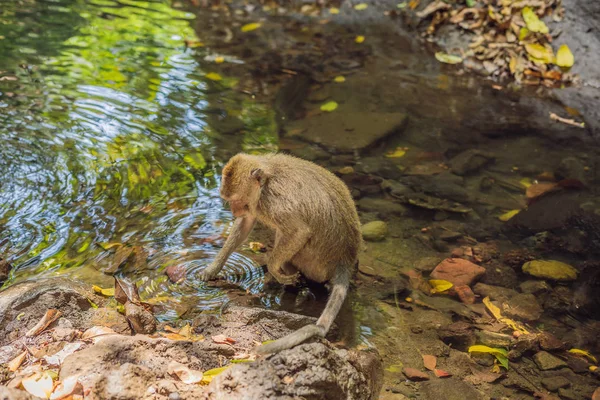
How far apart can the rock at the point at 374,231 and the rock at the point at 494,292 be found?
1082 mm

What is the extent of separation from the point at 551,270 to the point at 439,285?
4.05 feet

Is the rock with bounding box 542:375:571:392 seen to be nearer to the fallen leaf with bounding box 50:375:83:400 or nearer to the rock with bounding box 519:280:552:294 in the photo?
the rock with bounding box 519:280:552:294

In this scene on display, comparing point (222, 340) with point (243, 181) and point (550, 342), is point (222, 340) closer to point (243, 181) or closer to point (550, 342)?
point (243, 181)

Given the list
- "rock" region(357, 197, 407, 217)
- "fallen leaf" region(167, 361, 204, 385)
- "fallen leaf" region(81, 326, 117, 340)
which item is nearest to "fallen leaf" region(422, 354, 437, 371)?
"fallen leaf" region(167, 361, 204, 385)

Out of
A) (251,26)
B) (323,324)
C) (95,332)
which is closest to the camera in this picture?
(95,332)

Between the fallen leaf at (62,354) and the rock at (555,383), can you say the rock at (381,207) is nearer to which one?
the rock at (555,383)

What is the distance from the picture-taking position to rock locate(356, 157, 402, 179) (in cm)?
768

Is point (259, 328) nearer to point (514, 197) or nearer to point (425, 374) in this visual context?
point (425, 374)

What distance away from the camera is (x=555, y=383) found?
4.84 meters

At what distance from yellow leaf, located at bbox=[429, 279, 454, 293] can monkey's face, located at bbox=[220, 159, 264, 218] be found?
197 cm

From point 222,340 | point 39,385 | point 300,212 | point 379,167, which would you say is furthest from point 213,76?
point 39,385

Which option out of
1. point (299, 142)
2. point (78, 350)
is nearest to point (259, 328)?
point (78, 350)

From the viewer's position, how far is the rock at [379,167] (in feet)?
25.2

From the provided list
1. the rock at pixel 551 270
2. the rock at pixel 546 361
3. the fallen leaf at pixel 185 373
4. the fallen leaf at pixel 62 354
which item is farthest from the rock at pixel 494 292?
the fallen leaf at pixel 62 354
